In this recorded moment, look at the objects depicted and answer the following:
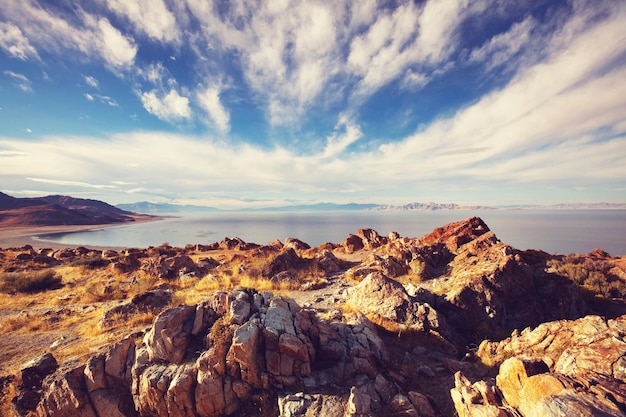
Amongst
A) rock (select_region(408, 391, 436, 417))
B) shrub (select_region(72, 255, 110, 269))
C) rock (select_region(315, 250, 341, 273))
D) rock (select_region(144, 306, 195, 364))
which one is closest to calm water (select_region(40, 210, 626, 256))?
rock (select_region(315, 250, 341, 273))

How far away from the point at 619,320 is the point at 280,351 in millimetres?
7701

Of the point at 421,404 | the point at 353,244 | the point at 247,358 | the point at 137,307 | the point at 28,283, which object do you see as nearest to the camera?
the point at 421,404

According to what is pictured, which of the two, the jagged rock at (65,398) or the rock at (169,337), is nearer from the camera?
the jagged rock at (65,398)

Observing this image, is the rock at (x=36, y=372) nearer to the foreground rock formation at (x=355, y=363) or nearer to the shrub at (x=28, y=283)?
the foreground rock formation at (x=355, y=363)

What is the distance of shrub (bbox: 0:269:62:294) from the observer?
17.9 meters

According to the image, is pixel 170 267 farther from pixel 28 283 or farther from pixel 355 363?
pixel 355 363

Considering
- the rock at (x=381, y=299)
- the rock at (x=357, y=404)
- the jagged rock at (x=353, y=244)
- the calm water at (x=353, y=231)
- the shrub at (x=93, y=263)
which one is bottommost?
the calm water at (x=353, y=231)

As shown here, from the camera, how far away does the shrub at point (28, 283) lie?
17875mm

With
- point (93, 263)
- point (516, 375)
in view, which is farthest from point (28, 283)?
point (516, 375)

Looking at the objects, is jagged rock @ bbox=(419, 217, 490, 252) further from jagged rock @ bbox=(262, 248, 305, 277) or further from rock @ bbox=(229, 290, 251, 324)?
rock @ bbox=(229, 290, 251, 324)

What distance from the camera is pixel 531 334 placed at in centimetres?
730

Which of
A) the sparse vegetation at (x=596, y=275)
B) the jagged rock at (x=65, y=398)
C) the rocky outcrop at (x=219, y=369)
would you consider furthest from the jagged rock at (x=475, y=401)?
the sparse vegetation at (x=596, y=275)

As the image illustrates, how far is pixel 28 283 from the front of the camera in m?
18.3

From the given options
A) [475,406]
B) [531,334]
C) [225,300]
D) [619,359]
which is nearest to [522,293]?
[531,334]
